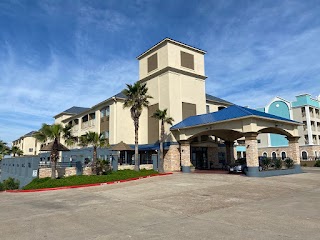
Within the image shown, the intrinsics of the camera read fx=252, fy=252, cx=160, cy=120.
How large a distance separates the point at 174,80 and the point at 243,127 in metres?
13.2

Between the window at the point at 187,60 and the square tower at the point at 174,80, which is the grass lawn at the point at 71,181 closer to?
the square tower at the point at 174,80

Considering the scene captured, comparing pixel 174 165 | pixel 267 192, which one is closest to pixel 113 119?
pixel 174 165

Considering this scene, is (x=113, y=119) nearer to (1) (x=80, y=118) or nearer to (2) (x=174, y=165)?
(2) (x=174, y=165)

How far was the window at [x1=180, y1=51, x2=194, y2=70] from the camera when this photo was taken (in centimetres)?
3576

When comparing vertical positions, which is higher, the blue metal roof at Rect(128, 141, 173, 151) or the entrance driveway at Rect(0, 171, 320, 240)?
the blue metal roof at Rect(128, 141, 173, 151)

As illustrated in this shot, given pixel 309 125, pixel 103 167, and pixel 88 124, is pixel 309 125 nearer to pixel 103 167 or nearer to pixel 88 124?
pixel 88 124

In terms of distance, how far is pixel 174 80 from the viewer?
3397 centimetres

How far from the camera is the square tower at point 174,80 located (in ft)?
110

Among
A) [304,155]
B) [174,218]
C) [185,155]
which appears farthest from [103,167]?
[304,155]

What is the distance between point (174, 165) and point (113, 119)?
11449 millimetres

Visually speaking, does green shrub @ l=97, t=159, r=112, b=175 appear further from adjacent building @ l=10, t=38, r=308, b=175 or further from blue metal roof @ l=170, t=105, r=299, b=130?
blue metal roof @ l=170, t=105, r=299, b=130

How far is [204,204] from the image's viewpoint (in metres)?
12.0

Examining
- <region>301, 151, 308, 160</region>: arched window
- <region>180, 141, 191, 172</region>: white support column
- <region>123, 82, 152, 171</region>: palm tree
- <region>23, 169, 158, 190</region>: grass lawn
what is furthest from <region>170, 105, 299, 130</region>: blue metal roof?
<region>301, 151, 308, 160</region>: arched window

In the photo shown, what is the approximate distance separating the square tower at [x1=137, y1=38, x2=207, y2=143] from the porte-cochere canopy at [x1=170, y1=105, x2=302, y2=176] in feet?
9.31
